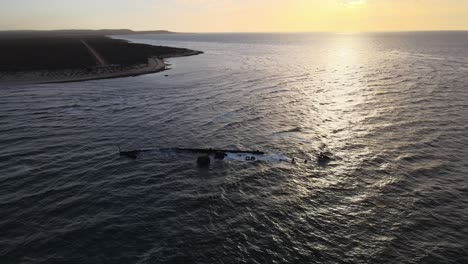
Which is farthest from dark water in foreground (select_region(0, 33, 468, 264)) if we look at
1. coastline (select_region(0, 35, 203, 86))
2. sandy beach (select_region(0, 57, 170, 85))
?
sandy beach (select_region(0, 57, 170, 85))

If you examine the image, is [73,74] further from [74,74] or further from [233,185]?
[233,185]

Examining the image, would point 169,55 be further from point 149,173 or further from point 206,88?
point 149,173

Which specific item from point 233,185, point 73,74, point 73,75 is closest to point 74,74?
point 73,74

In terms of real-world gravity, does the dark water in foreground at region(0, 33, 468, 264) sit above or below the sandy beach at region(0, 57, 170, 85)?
below

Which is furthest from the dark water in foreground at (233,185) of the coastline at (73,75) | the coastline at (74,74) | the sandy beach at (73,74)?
the sandy beach at (73,74)

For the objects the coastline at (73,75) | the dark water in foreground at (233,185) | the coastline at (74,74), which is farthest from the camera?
the coastline at (74,74)

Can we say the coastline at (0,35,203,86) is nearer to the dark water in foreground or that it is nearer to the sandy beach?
the sandy beach

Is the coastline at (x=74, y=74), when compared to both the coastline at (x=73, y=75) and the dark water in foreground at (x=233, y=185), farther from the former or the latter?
the dark water in foreground at (x=233, y=185)

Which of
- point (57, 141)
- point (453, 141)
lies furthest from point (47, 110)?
point (453, 141)
